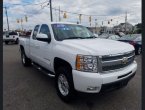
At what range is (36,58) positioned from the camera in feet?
20.3

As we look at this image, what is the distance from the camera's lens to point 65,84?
4285 millimetres

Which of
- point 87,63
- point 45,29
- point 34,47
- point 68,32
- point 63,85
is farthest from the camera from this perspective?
point 34,47

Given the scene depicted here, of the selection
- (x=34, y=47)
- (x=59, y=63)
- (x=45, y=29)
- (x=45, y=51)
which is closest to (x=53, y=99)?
(x=59, y=63)

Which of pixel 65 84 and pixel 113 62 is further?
pixel 65 84

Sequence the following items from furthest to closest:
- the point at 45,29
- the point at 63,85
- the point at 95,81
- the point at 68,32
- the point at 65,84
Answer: the point at 45,29
the point at 68,32
the point at 63,85
the point at 65,84
the point at 95,81

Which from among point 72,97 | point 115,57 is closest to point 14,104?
point 72,97

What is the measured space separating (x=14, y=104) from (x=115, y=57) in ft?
7.99

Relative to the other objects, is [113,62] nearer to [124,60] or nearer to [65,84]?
[124,60]

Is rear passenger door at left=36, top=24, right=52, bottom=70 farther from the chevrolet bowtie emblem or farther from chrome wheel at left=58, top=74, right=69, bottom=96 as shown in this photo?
the chevrolet bowtie emblem

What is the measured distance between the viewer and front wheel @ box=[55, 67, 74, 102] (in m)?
3.99

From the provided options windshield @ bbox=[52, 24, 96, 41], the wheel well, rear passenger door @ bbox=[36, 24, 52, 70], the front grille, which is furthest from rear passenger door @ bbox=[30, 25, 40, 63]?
the front grille

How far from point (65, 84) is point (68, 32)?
5.27ft

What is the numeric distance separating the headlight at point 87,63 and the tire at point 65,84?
0.39 m

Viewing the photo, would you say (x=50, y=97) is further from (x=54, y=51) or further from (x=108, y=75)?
(x=108, y=75)
